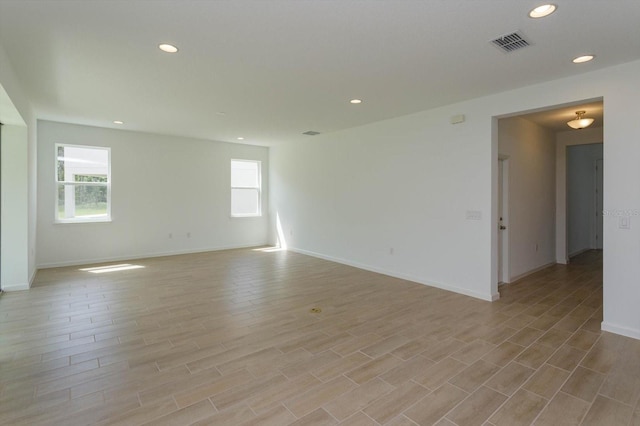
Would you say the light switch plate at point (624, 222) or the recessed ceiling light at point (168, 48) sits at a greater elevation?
the recessed ceiling light at point (168, 48)

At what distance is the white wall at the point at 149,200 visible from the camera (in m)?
6.16

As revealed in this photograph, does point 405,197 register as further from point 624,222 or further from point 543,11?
point 543,11

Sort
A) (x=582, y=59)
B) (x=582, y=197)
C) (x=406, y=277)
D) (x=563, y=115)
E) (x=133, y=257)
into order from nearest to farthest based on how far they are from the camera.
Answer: (x=582, y=59) → (x=563, y=115) → (x=406, y=277) → (x=133, y=257) → (x=582, y=197)

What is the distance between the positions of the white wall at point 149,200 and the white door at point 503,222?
5.93 metres

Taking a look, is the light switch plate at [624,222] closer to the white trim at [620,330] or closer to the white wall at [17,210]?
the white trim at [620,330]

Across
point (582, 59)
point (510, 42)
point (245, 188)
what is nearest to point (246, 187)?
point (245, 188)

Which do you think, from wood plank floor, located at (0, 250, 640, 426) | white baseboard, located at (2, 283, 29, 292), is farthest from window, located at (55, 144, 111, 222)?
wood plank floor, located at (0, 250, 640, 426)

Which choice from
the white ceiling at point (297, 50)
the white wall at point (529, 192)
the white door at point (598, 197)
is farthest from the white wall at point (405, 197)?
the white door at point (598, 197)

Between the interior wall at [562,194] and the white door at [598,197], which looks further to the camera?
the white door at [598,197]

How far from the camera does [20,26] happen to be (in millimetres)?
2576

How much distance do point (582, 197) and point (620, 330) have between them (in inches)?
233

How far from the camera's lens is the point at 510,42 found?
278cm

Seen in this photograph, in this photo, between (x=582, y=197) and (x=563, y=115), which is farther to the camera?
(x=582, y=197)

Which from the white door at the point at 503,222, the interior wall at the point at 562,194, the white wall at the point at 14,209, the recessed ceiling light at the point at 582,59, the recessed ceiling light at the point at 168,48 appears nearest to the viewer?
the recessed ceiling light at the point at 168,48
